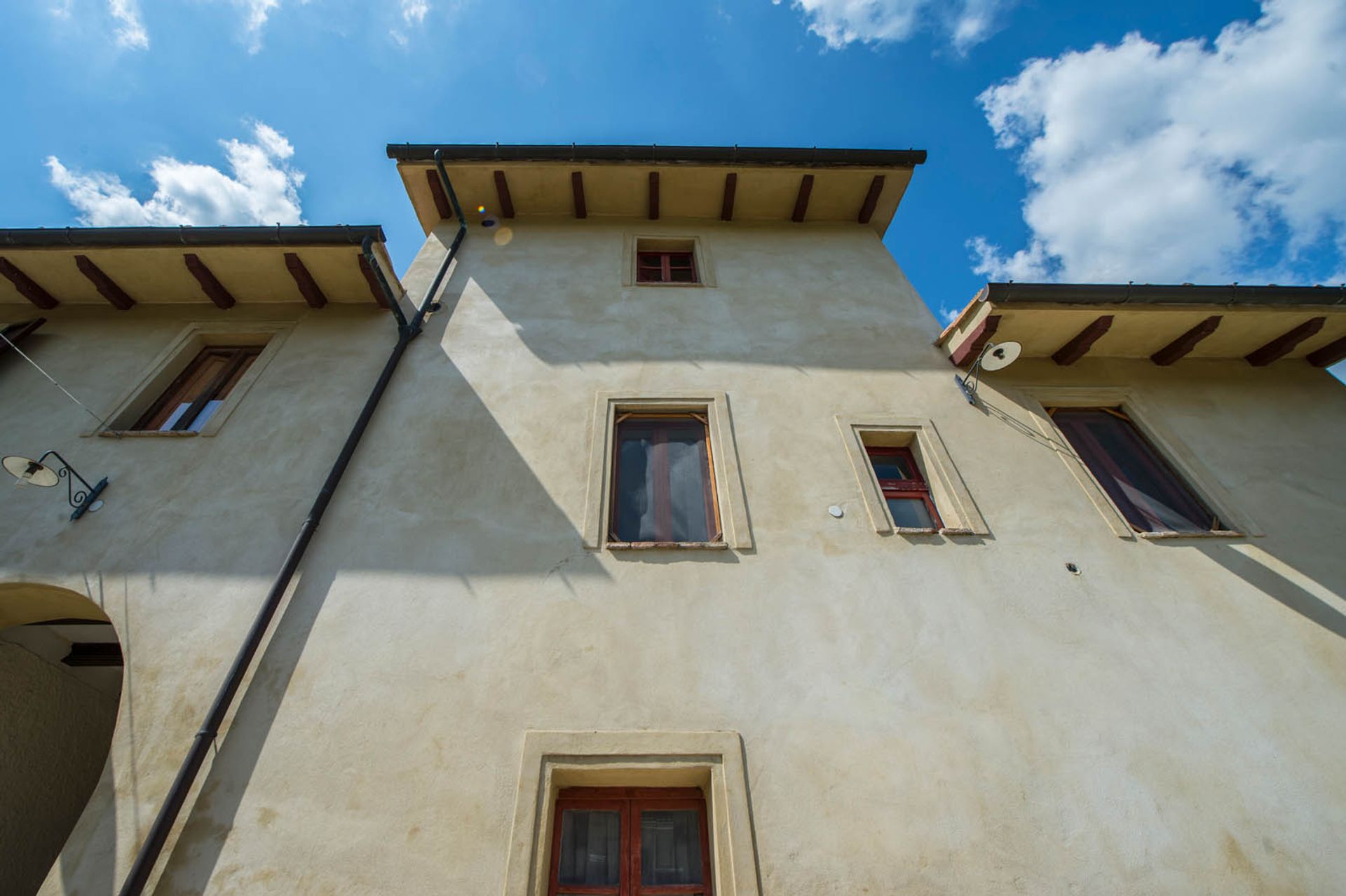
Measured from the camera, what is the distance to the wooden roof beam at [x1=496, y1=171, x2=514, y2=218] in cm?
1011

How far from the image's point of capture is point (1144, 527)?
592cm

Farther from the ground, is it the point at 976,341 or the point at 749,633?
the point at 976,341

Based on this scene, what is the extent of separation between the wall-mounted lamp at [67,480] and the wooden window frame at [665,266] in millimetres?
6870

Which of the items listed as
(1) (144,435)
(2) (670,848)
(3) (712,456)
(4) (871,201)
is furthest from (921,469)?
(1) (144,435)

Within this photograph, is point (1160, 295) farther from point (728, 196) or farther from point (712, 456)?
point (728, 196)

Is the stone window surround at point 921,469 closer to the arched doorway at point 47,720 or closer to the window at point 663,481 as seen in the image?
the window at point 663,481

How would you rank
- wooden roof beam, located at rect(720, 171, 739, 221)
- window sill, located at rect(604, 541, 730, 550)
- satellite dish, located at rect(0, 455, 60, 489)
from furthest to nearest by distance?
1. wooden roof beam, located at rect(720, 171, 739, 221)
2. window sill, located at rect(604, 541, 730, 550)
3. satellite dish, located at rect(0, 455, 60, 489)

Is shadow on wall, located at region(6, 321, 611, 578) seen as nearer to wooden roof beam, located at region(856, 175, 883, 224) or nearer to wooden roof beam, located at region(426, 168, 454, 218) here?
wooden roof beam, located at region(426, 168, 454, 218)

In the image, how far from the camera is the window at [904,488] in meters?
5.79

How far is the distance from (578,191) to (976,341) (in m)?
7.04

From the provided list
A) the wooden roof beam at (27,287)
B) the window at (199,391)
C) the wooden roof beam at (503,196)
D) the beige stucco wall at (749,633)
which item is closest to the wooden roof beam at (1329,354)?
the beige stucco wall at (749,633)

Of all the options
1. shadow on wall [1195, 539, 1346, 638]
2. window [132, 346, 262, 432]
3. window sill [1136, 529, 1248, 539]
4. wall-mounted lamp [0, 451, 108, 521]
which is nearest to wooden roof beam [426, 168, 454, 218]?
window [132, 346, 262, 432]

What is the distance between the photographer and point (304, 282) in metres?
7.55

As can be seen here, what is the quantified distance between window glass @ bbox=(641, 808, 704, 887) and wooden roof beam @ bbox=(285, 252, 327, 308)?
24.6 feet
